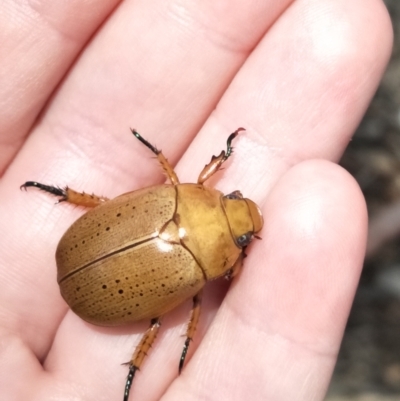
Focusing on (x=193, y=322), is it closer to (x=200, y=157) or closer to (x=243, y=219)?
(x=243, y=219)

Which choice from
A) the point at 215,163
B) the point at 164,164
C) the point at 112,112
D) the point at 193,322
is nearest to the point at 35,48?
the point at 112,112

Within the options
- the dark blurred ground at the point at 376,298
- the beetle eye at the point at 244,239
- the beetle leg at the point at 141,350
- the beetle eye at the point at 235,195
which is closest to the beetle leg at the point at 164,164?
the beetle eye at the point at 235,195

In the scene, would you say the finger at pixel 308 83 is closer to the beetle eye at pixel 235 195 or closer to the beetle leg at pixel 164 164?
the beetle eye at pixel 235 195

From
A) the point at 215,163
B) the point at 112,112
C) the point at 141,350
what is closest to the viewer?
the point at 141,350

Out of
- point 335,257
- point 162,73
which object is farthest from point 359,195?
point 162,73

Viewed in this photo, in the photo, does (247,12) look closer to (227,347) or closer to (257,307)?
(257,307)
